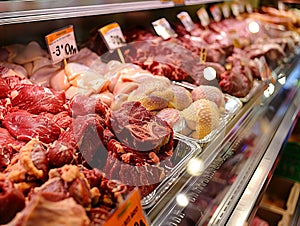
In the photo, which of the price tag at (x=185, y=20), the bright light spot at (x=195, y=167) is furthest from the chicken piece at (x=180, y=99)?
the price tag at (x=185, y=20)

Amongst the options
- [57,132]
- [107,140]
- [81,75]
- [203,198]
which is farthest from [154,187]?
[81,75]

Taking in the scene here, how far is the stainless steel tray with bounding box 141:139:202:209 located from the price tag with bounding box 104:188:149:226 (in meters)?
0.27

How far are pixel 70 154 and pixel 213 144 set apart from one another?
2.95 feet

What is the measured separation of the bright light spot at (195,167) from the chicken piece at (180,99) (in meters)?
0.33

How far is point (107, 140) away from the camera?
1359 mm

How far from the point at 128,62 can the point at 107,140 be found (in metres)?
1.14

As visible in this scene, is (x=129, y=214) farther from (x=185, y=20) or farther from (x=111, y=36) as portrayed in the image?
(x=185, y=20)

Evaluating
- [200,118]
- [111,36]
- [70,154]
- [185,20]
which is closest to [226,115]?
[200,118]

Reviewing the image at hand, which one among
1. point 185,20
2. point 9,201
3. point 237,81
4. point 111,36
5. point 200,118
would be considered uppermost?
point 185,20

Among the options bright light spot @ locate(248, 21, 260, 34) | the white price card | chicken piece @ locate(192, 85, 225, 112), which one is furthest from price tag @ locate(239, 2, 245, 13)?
chicken piece @ locate(192, 85, 225, 112)

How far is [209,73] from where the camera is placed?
2.36 metres

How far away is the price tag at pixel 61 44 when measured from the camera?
191 cm

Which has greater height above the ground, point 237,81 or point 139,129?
point 237,81

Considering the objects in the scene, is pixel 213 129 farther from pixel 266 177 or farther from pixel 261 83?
pixel 261 83
